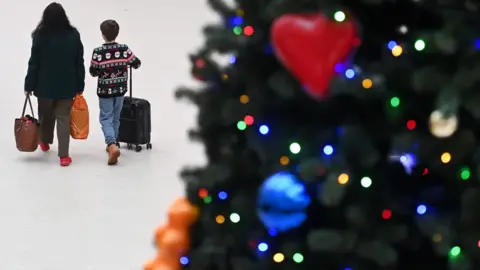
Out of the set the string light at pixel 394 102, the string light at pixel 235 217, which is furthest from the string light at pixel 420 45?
the string light at pixel 235 217

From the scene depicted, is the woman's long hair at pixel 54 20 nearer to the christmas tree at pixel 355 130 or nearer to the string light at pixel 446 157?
the christmas tree at pixel 355 130

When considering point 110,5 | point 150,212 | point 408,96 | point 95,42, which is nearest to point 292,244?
point 408,96

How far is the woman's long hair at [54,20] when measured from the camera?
5891 mm

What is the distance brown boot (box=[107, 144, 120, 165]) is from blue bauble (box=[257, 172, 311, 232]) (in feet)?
14.1

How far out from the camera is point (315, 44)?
6.56 feet

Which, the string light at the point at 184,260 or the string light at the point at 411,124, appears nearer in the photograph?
the string light at the point at 411,124

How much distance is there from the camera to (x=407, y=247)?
2.13 metres

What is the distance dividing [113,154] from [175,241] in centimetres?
385

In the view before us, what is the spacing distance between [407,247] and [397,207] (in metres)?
0.13

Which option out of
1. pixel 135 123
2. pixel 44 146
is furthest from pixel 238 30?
pixel 44 146

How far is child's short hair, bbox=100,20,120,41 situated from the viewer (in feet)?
20.0

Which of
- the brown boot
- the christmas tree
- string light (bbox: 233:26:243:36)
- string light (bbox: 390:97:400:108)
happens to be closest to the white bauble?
the christmas tree

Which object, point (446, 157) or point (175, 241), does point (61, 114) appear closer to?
point (175, 241)

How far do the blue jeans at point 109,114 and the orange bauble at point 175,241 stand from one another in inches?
154
